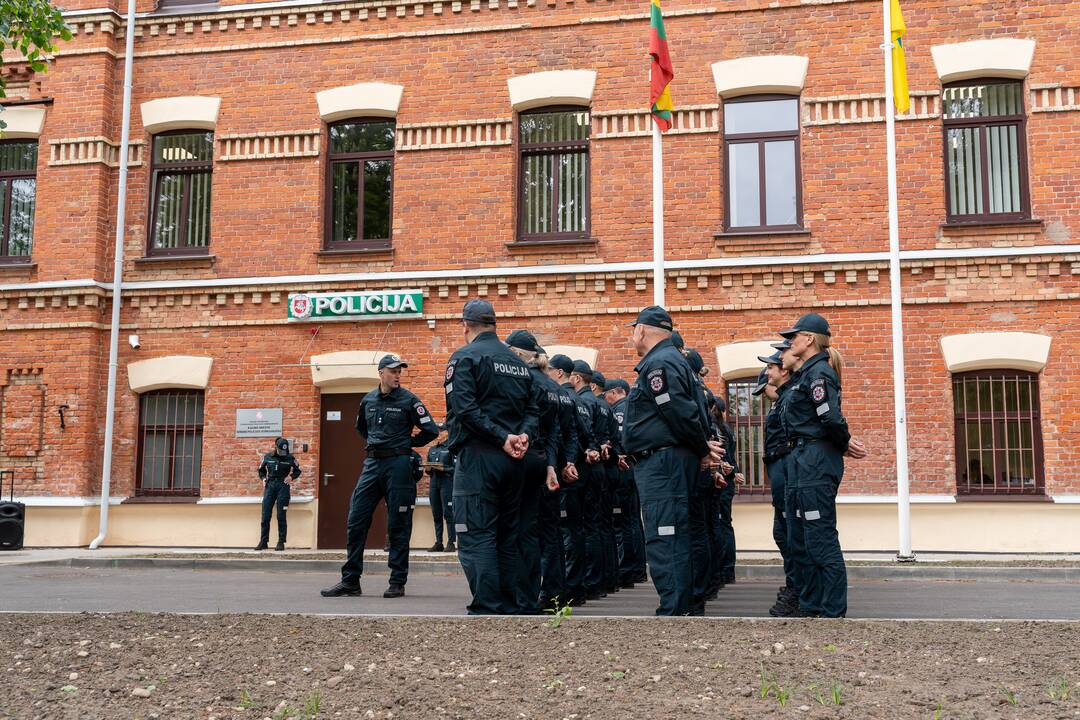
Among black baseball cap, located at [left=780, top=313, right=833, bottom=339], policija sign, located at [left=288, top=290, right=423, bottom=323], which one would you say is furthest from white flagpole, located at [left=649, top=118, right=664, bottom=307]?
black baseball cap, located at [left=780, top=313, right=833, bottom=339]

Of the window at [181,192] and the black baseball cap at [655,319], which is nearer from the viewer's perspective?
the black baseball cap at [655,319]

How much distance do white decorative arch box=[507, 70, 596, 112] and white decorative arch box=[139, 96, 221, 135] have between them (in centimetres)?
493

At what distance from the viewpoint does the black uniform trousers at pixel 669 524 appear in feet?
23.0

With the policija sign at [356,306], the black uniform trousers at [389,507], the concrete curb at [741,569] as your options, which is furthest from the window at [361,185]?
the black uniform trousers at [389,507]

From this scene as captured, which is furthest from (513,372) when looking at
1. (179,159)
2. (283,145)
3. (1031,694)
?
(179,159)

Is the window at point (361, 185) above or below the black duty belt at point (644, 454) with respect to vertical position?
above

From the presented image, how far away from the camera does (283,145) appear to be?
17.3 meters

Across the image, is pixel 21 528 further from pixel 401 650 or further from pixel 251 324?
pixel 401 650

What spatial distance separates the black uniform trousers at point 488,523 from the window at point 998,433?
933cm

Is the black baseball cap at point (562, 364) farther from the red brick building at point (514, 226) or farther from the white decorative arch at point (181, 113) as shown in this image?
the white decorative arch at point (181, 113)

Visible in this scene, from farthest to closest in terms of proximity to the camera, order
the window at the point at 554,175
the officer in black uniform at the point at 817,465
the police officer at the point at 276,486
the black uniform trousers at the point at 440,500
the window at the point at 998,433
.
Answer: the window at the point at 554,175 → the police officer at the point at 276,486 → the black uniform trousers at the point at 440,500 → the window at the point at 998,433 → the officer in black uniform at the point at 817,465

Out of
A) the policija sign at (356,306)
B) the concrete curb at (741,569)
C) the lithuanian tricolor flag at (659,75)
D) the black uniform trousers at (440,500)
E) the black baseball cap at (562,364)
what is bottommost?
the concrete curb at (741,569)

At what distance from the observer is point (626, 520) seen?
11141mm

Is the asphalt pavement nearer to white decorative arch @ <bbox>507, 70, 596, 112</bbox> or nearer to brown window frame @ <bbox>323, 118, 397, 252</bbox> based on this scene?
brown window frame @ <bbox>323, 118, 397, 252</bbox>
